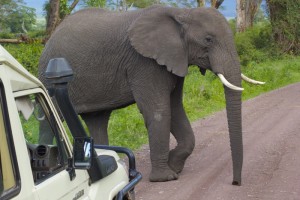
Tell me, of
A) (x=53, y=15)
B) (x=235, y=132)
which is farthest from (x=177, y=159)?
(x=53, y=15)

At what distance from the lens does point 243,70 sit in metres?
24.9

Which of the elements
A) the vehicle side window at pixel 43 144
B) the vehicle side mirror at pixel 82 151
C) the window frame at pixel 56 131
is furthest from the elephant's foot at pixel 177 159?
the vehicle side mirror at pixel 82 151

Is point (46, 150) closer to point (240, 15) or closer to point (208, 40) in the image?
point (208, 40)

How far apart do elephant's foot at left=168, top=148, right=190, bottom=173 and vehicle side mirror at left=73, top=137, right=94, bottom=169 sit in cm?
543

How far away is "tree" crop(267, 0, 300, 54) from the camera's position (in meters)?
30.5

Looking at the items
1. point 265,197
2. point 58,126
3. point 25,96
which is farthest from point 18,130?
point 265,197

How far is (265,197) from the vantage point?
7574mm

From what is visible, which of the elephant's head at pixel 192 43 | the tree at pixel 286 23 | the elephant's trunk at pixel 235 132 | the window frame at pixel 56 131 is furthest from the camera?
the tree at pixel 286 23

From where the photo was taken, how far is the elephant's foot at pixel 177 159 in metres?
8.98

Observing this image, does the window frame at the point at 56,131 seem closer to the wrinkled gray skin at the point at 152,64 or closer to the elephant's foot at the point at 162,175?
the wrinkled gray skin at the point at 152,64

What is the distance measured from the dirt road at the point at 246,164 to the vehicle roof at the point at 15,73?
14.4 ft

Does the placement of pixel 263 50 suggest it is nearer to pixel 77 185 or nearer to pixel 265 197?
pixel 265 197

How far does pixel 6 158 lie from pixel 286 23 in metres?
28.8

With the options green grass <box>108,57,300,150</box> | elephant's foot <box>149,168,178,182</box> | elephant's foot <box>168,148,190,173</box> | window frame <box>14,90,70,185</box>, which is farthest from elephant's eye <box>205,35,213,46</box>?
window frame <box>14,90,70,185</box>
